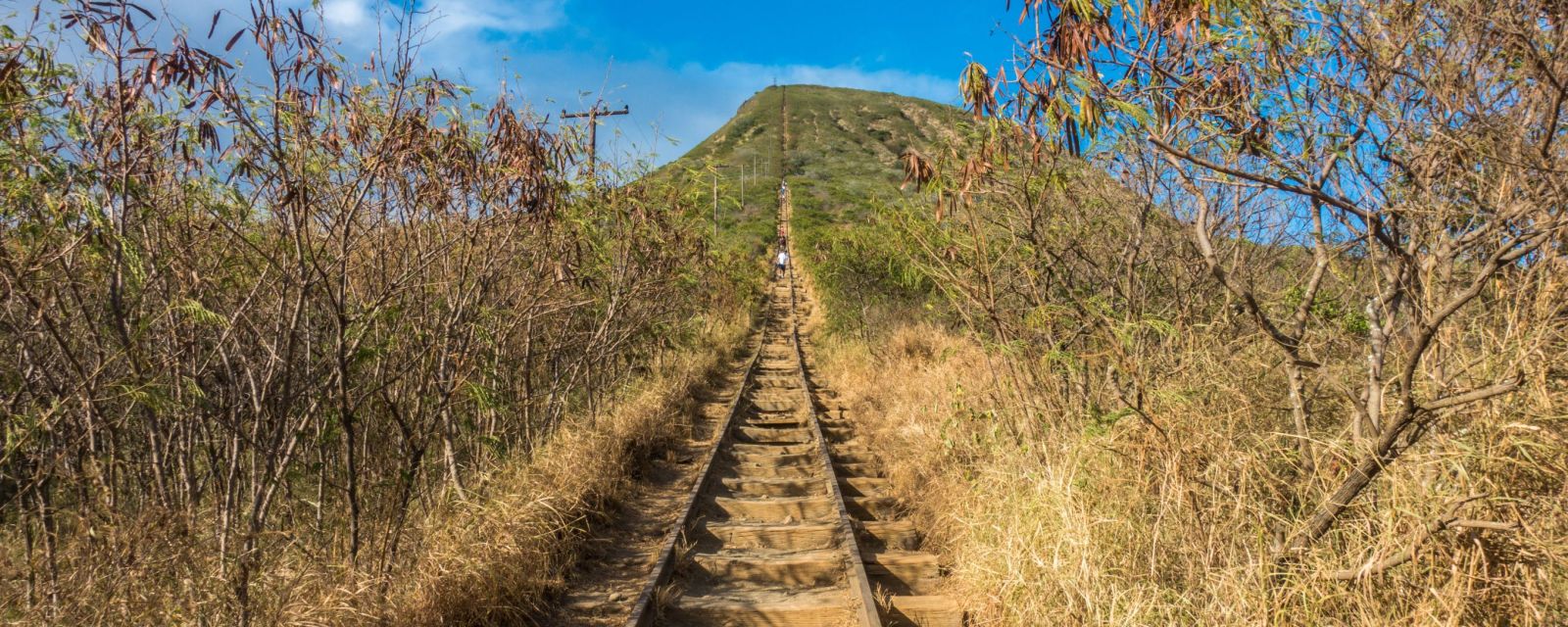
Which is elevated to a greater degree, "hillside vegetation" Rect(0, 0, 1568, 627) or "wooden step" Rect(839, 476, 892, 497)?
"hillside vegetation" Rect(0, 0, 1568, 627)

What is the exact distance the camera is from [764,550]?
21.7ft

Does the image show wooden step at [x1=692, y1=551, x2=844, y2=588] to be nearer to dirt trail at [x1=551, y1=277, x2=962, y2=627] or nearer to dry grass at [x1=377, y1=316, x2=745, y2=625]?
dirt trail at [x1=551, y1=277, x2=962, y2=627]

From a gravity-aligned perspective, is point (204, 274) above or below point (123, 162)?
below

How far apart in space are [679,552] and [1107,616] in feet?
10.4

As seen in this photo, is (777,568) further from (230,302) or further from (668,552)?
(230,302)

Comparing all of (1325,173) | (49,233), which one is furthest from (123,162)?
(1325,173)

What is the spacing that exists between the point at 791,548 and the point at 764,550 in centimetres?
22

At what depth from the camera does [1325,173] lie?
12.8 feet

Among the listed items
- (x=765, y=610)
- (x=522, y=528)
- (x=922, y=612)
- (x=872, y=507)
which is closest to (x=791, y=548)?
(x=872, y=507)

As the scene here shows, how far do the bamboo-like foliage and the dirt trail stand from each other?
1.61 metres

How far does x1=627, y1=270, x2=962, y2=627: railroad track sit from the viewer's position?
5266 mm

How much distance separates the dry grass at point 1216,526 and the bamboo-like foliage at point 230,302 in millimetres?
3551

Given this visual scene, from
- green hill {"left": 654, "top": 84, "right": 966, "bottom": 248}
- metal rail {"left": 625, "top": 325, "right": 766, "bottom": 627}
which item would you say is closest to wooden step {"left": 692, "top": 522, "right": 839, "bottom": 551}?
metal rail {"left": 625, "top": 325, "right": 766, "bottom": 627}

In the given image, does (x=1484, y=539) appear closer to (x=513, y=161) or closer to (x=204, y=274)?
(x=513, y=161)
